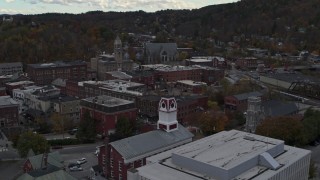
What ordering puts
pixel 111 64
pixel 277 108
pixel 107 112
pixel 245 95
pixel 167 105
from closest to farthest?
pixel 167 105, pixel 107 112, pixel 277 108, pixel 245 95, pixel 111 64

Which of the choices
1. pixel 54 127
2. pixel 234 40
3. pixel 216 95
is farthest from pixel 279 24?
pixel 54 127

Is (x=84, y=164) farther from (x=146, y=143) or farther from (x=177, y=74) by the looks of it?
(x=177, y=74)

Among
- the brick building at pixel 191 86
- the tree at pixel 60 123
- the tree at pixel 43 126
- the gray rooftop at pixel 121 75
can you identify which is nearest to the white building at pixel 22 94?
the tree at pixel 43 126

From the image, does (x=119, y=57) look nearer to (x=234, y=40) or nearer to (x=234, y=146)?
(x=234, y=146)

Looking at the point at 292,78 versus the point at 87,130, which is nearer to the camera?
the point at 87,130

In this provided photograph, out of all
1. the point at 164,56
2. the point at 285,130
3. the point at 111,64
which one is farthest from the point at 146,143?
the point at 164,56

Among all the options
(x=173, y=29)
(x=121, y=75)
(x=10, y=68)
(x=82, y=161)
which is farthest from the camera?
(x=173, y=29)

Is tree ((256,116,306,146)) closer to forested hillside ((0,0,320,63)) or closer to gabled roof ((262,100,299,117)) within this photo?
gabled roof ((262,100,299,117))
